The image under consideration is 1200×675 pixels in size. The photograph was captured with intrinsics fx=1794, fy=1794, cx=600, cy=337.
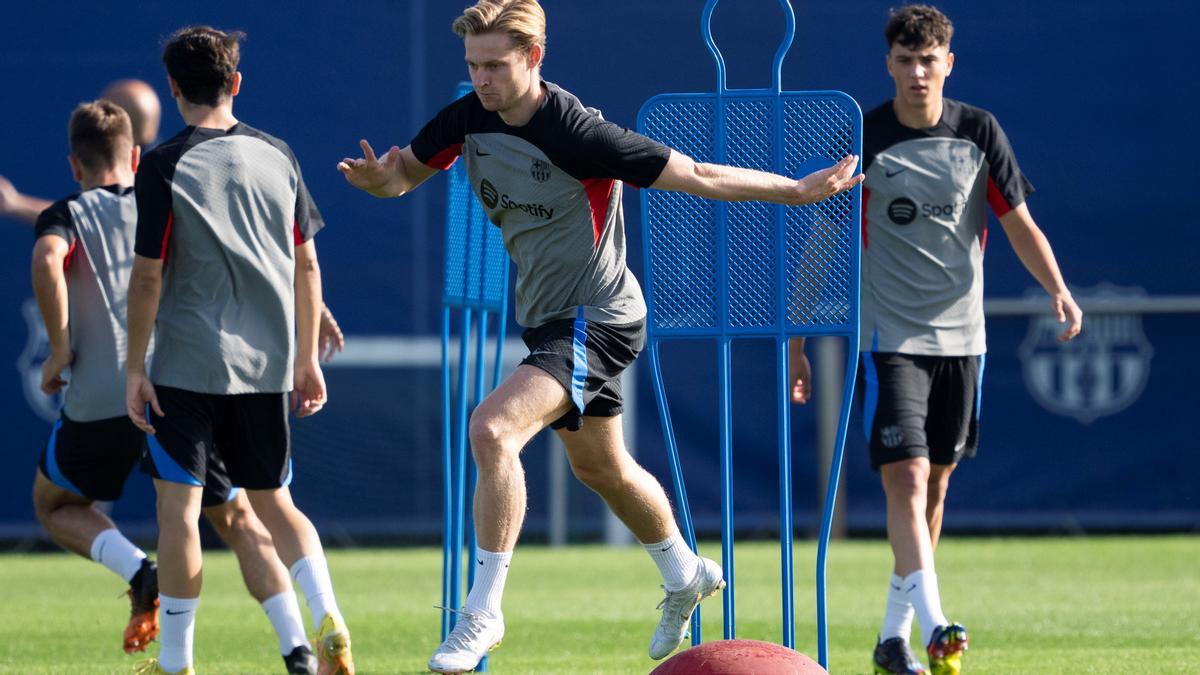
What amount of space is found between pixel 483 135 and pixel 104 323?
2.38 metres

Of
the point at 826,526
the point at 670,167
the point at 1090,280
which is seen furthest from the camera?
the point at 1090,280

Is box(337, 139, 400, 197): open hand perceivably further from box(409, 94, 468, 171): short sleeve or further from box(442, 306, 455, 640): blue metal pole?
box(442, 306, 455, 640): blue metal pole

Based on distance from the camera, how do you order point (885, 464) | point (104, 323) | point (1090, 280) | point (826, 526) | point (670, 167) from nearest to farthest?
point (670, 167) → point (826, 526) → point (885, 464) → point (104, 323) → point (1090, 280)

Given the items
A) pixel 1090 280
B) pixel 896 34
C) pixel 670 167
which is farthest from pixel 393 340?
pixel 670 167

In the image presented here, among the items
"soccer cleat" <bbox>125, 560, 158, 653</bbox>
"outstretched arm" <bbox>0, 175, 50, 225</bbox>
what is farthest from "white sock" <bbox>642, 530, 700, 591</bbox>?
"outstretched arm" <bbox>0, 175, 50, 225</bbox>

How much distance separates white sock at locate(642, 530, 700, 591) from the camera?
5.64 m

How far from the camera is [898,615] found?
6211 mm

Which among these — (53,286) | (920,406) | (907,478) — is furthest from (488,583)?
(53,286)

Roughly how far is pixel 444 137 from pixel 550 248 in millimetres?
471

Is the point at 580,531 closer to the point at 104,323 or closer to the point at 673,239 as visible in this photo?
the point at 104,323

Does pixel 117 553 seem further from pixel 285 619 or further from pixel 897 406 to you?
pixel 897 406

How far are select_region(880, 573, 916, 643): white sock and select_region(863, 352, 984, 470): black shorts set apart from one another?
455 mm

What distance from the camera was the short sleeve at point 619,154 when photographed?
199 inches

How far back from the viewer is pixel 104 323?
6965mm
